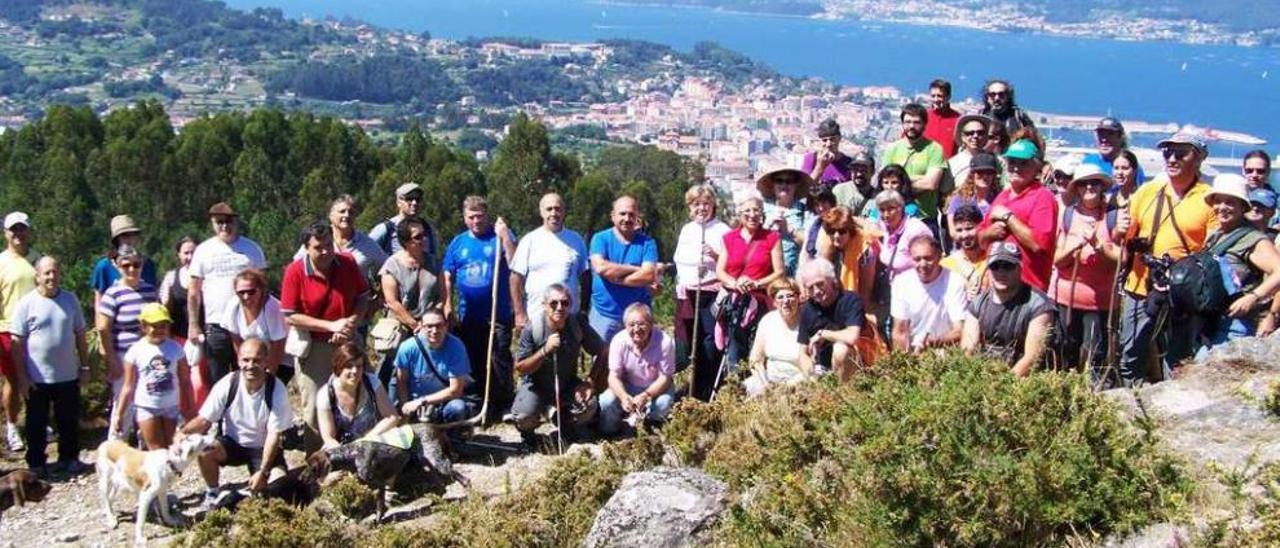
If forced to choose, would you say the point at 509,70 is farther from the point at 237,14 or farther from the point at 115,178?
the point at 115,178

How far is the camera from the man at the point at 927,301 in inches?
225

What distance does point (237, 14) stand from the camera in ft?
477

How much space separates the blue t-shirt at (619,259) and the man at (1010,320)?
6.85 feet

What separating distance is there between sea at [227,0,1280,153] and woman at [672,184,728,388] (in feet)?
33.5

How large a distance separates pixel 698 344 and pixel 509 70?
110591 mm

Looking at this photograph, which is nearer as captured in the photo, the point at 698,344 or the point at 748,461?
the point at 748,461

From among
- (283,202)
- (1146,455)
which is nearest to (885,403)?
(1146,455)

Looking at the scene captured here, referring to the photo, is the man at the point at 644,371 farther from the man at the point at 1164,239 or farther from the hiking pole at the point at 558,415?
the man at the point at 1164,239

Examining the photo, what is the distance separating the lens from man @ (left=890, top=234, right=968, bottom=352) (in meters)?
5.72

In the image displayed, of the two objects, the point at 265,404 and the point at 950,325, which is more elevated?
the point at 950,325

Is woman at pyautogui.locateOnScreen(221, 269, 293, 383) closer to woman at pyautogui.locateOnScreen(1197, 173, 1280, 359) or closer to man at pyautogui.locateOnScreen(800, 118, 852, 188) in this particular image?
man at pyautogui.locateOnScreen(800, 118, 852, 188)

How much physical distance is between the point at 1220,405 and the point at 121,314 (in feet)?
18.0

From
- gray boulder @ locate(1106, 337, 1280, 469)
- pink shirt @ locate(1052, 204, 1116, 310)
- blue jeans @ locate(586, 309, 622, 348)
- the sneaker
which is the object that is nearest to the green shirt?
pink shirt @ locate(1052, 204, 1116, 310)

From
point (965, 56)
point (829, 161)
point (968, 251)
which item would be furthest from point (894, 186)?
point (965, 56)
